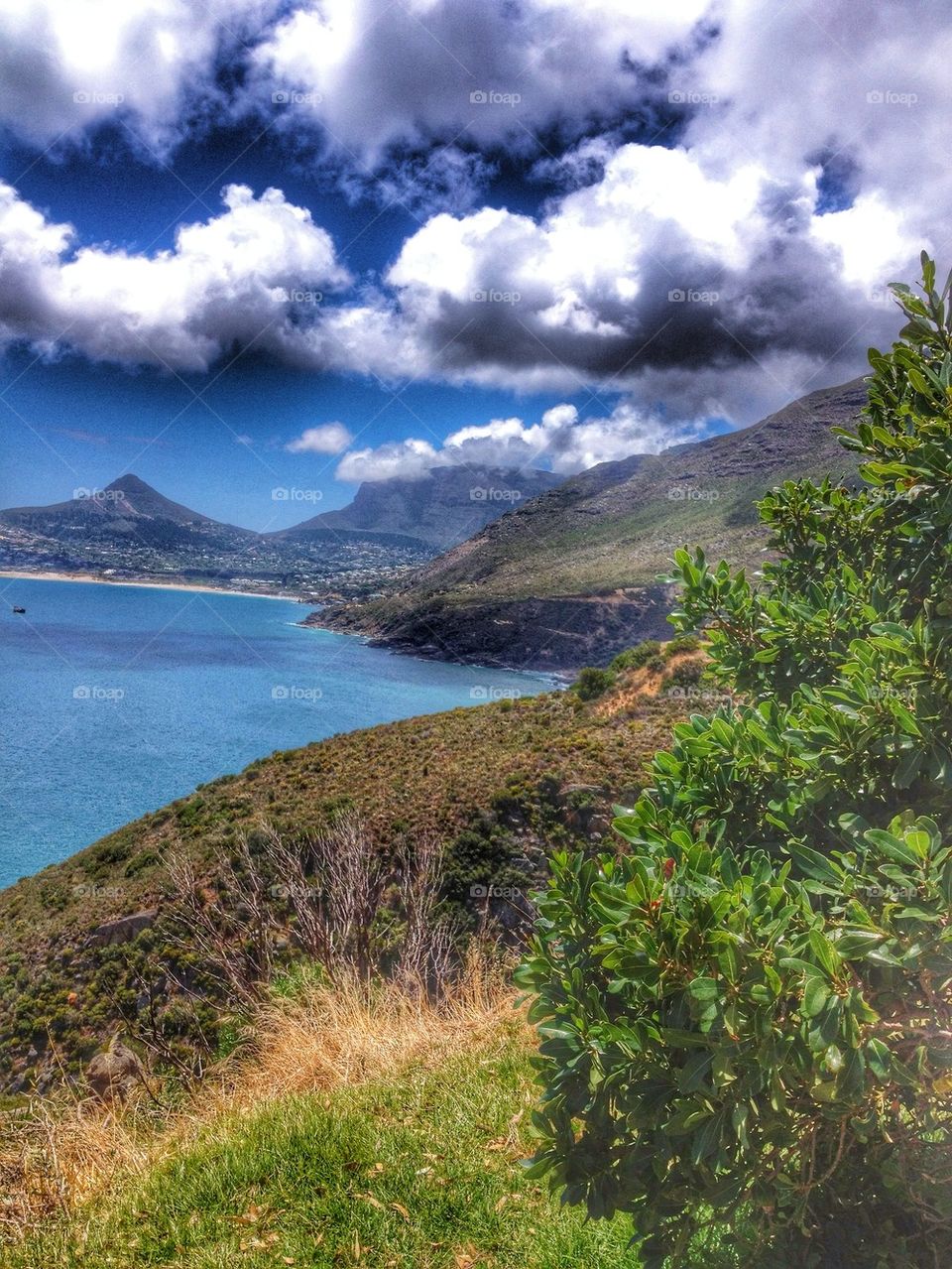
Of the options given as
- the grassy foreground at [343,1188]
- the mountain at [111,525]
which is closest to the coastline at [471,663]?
the grassy foreground at [343,1188]

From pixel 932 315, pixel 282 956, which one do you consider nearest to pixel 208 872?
pixel 282 956

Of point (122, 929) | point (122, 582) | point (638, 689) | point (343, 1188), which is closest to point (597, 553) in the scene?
point (638, 689)

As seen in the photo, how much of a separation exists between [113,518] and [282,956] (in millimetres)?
179482

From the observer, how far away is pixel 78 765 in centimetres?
3020

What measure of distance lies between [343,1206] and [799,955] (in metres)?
2.58

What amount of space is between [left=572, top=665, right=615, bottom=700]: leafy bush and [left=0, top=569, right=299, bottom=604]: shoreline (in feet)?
380

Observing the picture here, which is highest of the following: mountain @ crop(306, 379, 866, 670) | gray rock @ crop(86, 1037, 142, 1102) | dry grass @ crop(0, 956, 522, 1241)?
mountain @ crop(306, 379, 866, 670)

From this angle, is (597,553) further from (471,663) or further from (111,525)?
(111,525)

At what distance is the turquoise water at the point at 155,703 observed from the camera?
25.9 m

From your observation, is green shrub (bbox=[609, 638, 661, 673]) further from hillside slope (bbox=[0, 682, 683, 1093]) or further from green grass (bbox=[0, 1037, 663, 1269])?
green grass (bbox=[0, 1037, 663, 1269])

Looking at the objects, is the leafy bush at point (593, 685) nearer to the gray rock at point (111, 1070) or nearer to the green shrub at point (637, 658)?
the green shrub at point (637, 658)

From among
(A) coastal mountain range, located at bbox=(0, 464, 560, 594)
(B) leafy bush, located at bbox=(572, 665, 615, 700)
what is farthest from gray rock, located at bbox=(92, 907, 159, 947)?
(A) coastal mountain range, located at bbox=(0, 464, 560, 594)

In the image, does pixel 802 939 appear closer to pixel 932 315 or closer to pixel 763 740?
pixel 763 740

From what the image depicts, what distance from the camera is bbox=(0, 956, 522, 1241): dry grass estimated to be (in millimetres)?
3215
